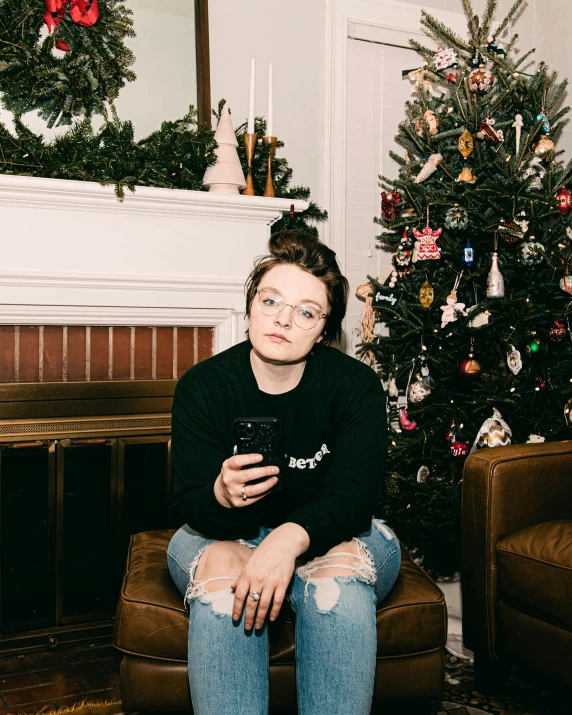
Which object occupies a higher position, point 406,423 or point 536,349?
point 536,349

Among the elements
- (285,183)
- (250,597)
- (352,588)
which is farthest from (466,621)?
(285,183)

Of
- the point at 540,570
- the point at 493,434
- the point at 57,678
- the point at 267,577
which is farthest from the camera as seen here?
the point at 493,434

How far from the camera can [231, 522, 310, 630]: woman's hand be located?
114 centimetres

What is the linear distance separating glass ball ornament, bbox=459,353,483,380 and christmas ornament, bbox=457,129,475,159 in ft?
2.21

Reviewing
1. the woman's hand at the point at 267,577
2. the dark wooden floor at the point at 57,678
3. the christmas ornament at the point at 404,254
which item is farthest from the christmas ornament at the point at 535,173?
the dark wooden floor at the point at 57,678

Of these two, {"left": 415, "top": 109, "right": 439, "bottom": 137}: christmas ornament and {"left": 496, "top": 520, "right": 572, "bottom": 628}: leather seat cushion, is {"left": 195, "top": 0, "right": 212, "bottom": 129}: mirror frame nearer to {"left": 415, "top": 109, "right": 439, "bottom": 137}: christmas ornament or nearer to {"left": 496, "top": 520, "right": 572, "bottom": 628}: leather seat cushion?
{"left": 415, "top": 109, "right": 439, "bottom": 137}: christmas ornament

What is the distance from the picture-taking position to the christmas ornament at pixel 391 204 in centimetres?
250

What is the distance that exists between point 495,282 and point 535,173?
16.8 inches

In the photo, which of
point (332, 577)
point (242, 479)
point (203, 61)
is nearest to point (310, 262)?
point (242, 479)

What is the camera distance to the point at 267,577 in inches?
45.3

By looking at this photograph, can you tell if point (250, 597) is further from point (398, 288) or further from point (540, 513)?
point (398, 288)

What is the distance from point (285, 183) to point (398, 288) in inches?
22.5

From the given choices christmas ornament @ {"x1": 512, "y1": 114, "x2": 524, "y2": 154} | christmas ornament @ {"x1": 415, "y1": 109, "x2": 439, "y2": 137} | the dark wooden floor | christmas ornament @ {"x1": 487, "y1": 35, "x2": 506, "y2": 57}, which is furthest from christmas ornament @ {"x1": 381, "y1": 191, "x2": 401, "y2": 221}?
the dark wooden floor

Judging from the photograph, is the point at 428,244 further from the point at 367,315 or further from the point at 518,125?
the point at 518,125
